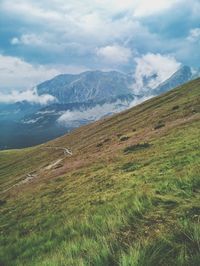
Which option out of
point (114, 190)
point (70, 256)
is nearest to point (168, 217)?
point (70, 256)

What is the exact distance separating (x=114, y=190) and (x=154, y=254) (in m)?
15.0

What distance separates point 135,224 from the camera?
857 centimetres

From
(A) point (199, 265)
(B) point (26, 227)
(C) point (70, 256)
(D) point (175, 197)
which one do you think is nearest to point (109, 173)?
(B) point (26, 227)

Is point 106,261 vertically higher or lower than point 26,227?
higher

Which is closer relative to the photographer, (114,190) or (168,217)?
(168,217)

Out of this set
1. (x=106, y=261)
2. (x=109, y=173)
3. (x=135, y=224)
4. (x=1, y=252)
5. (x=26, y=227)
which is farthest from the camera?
(x=109, y=173)

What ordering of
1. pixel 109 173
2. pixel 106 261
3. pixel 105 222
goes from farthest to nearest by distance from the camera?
1. pixel 109 173
2. pixel 105 222
3. pixel 106 261

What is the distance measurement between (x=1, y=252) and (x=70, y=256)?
24.4 feet

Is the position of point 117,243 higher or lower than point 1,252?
higher

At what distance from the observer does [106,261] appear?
6.40 m

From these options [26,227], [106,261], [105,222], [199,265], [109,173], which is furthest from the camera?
[109,173]

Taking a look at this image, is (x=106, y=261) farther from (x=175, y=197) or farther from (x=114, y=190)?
(x=114, y=190)

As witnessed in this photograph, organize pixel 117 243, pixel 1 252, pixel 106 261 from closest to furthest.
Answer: pixel 106 261 → pixel 117 243 → pixel 1 252

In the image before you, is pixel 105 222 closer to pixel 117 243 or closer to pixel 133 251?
pixel 117 243
